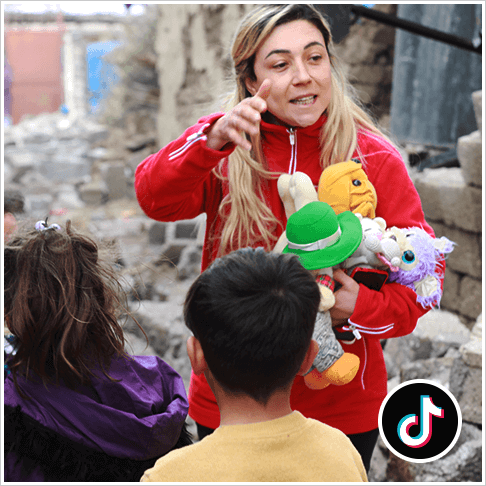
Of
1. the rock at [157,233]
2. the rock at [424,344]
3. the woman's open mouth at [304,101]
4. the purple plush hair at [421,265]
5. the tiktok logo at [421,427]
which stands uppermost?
the woman's open mouth at [304,101]

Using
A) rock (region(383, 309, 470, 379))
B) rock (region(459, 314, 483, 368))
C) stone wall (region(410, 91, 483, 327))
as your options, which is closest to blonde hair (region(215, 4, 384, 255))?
rock (region(459, 314, 483, 368))

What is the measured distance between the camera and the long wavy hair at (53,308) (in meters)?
1.31

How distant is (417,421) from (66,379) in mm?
976

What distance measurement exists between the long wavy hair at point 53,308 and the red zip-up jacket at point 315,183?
284 millimetres

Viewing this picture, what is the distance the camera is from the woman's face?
1.53 metres

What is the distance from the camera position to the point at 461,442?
7.78 feet

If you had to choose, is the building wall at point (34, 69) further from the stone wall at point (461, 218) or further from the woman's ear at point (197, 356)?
the woman's ear at point (197, 356)

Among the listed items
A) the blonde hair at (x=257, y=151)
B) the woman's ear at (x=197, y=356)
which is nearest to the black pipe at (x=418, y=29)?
the blonde hair at (x=257, y=151)

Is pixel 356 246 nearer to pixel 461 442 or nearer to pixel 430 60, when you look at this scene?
pixel 461 442

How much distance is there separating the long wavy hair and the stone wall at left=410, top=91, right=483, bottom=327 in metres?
2.73

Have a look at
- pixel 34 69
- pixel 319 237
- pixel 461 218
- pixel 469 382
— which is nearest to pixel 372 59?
pixel 461 218

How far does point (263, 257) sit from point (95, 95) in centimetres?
2253

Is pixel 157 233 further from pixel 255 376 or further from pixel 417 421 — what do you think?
pixel 255 376

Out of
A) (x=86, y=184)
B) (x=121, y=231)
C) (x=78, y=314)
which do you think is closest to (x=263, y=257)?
(x=78, y=314)
